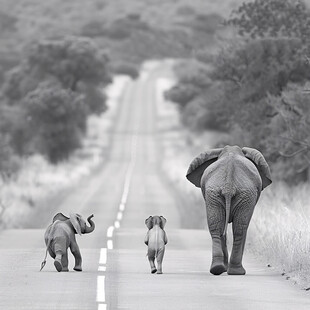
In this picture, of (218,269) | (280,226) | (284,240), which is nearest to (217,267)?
(218,269)

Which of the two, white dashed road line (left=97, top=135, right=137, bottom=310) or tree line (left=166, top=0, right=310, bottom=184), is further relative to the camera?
tree line (left=166, top=0, right=310, bottom=184)

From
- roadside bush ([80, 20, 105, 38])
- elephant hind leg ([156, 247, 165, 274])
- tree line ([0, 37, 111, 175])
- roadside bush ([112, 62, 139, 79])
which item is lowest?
roadside bush ([80, 20, 105, 38])

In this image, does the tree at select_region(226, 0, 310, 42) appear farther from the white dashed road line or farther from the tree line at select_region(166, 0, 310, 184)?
the white dashed road line

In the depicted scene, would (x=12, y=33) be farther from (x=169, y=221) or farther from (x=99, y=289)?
(x=99, y=289)

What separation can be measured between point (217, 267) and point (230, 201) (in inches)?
40.9

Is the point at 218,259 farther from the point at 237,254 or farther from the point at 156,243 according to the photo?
the point at 156,243

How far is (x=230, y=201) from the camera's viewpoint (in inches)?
723

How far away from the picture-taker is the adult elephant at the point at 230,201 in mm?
18312

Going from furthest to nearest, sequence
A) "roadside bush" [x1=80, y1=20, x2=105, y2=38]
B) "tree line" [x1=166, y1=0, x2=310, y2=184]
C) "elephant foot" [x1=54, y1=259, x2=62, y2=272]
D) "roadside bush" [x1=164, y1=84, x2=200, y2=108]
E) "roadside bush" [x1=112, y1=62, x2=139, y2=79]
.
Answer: "roadside bush" [x1=80, y1=20, x2=105, y2=38], "roadside bush" [x1=112, y1=62, x2=139, y2=79], "roadside bush" [x1=164, y1=84, x2=200, y2=108], "tree line" [x1=166, y1=0, x2=310, y2=184], "elephant foot" [x1=54, y1=259, x2=62, y2=272]

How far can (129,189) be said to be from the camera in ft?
190

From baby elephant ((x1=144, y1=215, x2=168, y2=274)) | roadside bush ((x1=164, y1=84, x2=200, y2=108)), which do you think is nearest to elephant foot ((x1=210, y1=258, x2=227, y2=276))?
baby elephant ((x1=144, y1=215, x2=168, y2=274))

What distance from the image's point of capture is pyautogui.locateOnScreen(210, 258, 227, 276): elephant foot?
18.1m

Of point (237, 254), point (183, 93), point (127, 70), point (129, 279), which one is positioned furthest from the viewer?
point (127, 70)

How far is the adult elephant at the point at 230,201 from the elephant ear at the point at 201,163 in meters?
0.64
